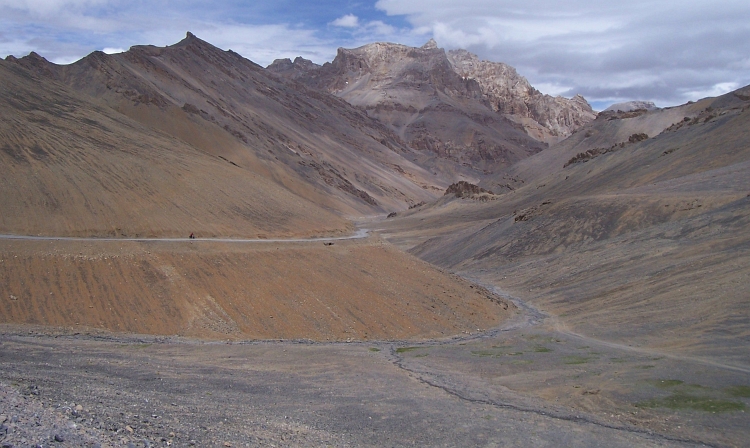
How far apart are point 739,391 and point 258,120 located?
11842 centimetres

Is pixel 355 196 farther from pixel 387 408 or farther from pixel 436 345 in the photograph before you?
pixel 387 408

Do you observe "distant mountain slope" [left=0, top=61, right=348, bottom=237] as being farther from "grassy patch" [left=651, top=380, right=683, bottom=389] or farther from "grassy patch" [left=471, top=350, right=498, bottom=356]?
"grassy patch" [left=651, top=380, right=683, bottom=389]

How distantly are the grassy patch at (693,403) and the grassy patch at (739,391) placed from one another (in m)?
0.56

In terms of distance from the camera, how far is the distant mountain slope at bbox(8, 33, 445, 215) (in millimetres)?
89750

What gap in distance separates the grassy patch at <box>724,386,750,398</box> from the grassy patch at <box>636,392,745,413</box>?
0.56 m

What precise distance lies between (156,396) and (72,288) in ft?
49.4

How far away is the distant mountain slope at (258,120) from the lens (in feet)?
294

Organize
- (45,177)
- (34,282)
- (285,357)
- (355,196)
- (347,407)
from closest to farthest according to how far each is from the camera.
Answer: (347,407)
(285,357)
(34,282)
(45,177)
(355,196)

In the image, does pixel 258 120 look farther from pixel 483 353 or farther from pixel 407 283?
pixel 483 353

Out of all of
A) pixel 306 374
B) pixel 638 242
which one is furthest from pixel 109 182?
pixel 638 242

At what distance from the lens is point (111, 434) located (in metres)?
10.1

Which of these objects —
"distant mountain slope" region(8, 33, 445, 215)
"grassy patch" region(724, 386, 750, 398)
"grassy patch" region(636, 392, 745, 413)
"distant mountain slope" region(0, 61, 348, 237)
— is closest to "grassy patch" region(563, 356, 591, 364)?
"grassy patch" region(636, 392, 745, 413)

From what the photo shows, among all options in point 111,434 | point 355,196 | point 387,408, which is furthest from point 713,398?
point 355,196

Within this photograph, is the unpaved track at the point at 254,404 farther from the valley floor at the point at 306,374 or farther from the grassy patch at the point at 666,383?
the grassy patch at the point at 666,383
